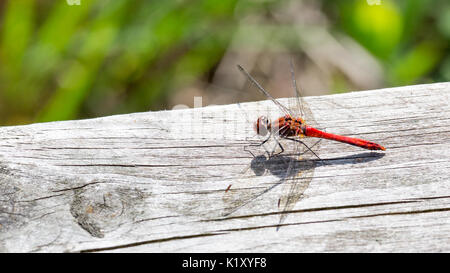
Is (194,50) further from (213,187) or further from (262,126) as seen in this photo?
(213,187)

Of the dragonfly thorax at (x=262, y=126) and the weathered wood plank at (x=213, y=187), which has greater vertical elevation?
the dragonfly thorax at (x=262, y=126)

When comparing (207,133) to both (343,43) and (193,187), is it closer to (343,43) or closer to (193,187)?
(193,187)

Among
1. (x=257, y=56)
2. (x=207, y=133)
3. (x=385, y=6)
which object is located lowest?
(x=207, y=133)

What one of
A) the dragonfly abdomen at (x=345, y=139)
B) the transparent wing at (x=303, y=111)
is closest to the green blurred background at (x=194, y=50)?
the transparent wing at (x=303, y=111)

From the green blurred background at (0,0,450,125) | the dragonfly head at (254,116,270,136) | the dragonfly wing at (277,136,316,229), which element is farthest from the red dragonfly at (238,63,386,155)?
the green blurred background at (0,0,450,125)

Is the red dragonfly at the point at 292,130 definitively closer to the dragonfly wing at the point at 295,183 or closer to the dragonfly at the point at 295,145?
the dragonfly at the point at 295,145

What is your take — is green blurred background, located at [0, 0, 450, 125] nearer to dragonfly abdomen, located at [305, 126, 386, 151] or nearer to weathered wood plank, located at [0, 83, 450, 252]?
dragonfly abdomen, located at [305, 126, 386, 151]
